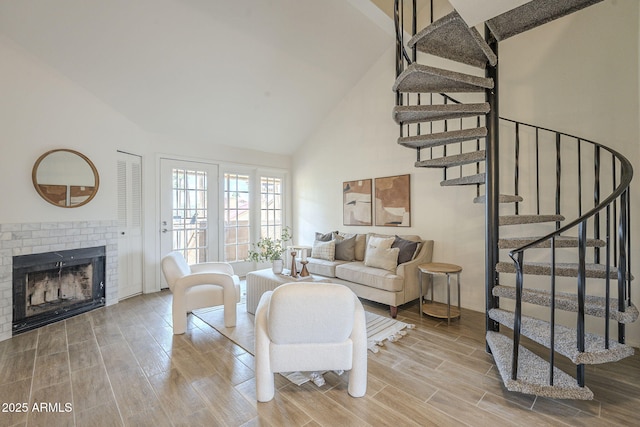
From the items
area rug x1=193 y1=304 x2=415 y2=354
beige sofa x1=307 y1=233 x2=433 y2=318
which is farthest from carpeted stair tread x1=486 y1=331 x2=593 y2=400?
beige sofa x1=307 y1=233 x2=433 y2=318

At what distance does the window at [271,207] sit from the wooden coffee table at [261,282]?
2246 mm

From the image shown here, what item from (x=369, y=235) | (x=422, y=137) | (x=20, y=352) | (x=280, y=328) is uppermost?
(x=422, y=137)

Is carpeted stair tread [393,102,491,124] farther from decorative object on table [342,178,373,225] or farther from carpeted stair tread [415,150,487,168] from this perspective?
decorative object on table [342,178,373,225]

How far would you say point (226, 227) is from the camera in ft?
16.6

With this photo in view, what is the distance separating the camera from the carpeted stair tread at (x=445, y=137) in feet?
7.83

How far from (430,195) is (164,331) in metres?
3.51

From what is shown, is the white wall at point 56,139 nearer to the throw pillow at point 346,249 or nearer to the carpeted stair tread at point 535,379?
the throw pillow at point 346,249

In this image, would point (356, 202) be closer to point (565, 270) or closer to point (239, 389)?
point (565, 270)

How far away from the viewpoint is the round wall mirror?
10.0ft

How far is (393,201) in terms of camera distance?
4211 millimetres

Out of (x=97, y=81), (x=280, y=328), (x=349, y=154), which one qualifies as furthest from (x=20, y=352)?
(x=349, y=154)

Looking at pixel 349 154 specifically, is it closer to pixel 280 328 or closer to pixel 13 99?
pixel 280 328

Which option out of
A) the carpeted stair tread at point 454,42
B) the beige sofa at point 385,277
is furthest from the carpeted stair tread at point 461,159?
the beige sofa at point 385,277

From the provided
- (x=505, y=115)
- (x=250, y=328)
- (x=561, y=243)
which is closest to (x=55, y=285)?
(x=250, y=328)
